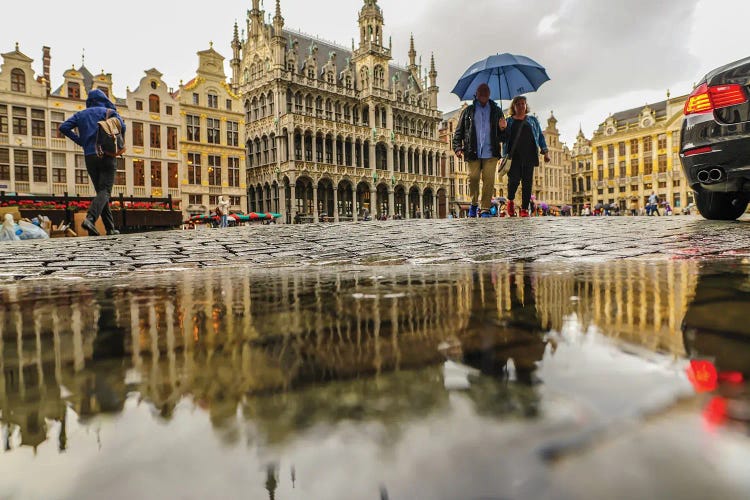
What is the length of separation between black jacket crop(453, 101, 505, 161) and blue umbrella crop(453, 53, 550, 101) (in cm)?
216

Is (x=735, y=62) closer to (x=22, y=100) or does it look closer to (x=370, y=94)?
(x=22, y=100)

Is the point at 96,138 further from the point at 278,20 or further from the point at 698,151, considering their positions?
the point at 278,20

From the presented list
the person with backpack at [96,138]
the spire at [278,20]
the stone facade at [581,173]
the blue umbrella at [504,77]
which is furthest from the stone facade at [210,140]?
the stone facade at [581,173]

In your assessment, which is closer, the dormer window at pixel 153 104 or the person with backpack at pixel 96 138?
the person with backpack at pixel 96 138

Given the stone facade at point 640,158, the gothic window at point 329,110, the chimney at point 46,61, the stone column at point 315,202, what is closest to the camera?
the chimney at point 46,61

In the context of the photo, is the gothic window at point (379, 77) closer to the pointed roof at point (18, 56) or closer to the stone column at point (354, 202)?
the stone column at point (354, 202)

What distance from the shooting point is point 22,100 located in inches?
1129

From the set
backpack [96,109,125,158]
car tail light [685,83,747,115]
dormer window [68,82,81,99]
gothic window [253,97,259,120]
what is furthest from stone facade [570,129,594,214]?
backpack [96,109,125,158]

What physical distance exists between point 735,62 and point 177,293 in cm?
623

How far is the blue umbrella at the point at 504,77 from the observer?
11.6 meters

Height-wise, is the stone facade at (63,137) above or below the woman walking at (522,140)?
above

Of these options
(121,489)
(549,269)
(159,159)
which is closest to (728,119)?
(549,269)

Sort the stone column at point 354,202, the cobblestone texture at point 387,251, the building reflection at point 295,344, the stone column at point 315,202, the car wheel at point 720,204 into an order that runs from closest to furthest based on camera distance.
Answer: the building reflection at point 295,344 < the cobblestone texture at point 387,251 < the car wheel at point 720,204 < the stone column at point 315,202 < the stone column at point 354,202

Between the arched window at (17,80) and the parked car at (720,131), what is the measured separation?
3418cm
